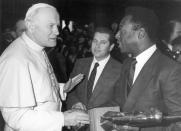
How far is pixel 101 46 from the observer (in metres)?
4.13

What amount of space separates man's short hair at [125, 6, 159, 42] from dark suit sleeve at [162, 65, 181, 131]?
0.43 metres

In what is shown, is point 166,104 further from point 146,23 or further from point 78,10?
point 78,10

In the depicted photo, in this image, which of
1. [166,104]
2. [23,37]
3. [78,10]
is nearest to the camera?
[166,104]

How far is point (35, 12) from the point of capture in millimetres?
2818

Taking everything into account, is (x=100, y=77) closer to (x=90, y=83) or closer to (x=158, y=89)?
(x=90, y=83)

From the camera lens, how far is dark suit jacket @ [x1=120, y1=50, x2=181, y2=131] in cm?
247

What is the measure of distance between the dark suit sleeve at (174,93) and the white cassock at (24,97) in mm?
787

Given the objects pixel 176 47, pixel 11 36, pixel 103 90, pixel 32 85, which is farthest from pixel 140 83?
pixel 11 36

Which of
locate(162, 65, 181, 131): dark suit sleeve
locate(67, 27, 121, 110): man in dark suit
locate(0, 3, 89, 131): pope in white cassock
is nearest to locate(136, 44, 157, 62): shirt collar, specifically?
locate(162, 65, 181, 131): dark suit sleeve

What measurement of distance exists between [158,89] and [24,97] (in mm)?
973

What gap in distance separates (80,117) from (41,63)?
2.00ft

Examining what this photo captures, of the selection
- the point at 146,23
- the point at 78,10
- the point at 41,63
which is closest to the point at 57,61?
the point at 41,63

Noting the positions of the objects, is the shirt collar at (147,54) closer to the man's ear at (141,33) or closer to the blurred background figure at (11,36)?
the man's ear at (141,33)

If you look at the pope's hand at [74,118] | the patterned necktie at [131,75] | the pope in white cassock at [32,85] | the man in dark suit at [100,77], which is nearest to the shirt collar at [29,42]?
the pope in white cassock at [32,85]
